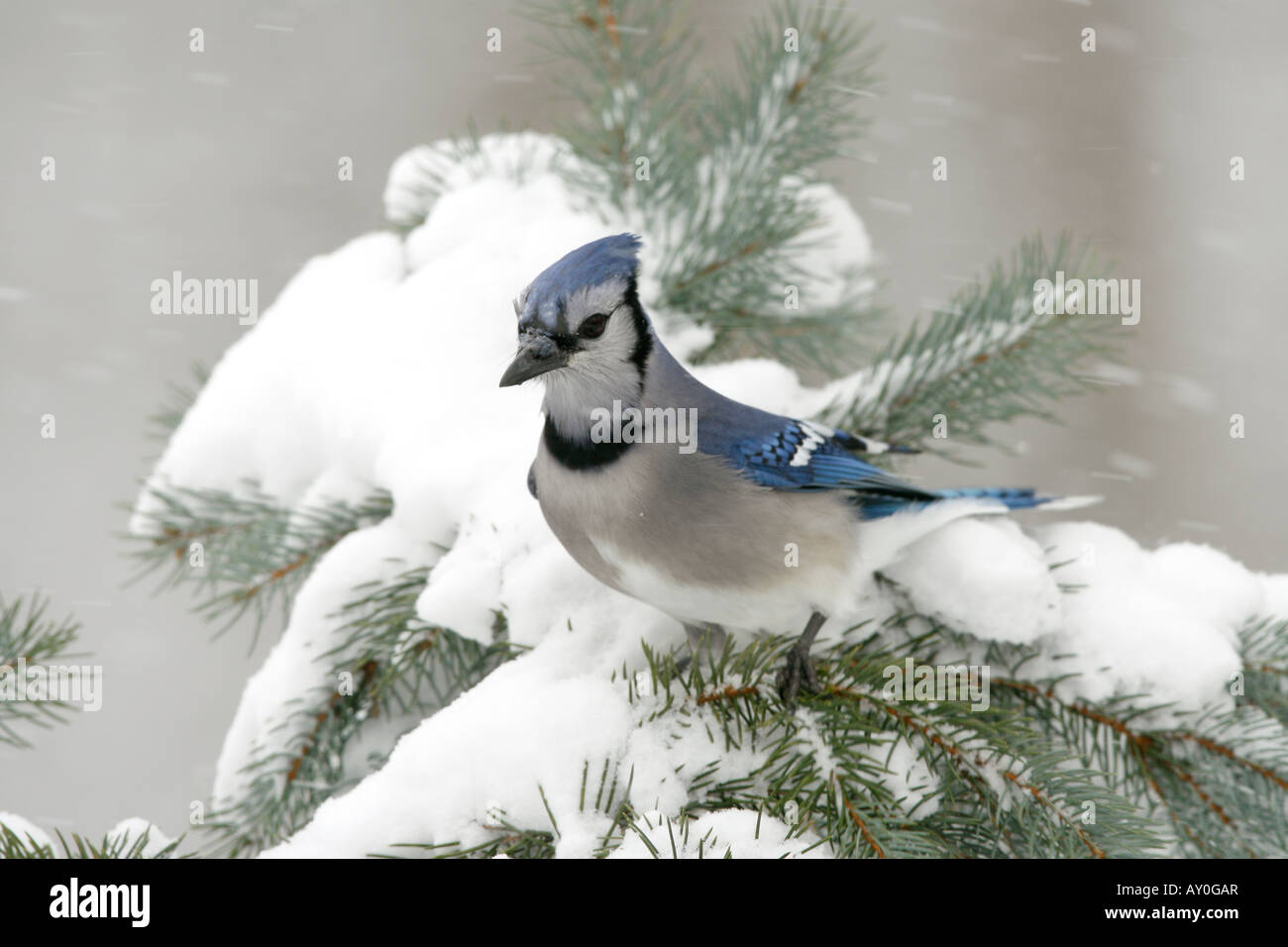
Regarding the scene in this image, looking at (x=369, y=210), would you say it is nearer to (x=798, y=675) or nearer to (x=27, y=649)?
(x=27, y=649)

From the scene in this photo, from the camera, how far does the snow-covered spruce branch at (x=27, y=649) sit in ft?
4.01

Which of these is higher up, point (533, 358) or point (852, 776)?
point (533, 358)

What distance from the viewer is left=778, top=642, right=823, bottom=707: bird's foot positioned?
3.78ft

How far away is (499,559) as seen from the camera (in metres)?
1.30

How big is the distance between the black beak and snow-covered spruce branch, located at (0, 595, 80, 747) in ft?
1.97

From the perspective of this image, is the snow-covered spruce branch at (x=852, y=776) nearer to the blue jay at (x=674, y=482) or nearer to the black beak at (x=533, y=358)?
the blue jay at (x=674, y=482)

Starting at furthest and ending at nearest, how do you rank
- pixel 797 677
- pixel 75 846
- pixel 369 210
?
pixel 369 210 < pixel 797 677 < pixel 75 846

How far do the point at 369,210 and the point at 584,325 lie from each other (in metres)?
2.98

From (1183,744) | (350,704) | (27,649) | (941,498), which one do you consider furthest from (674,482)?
(27,649)

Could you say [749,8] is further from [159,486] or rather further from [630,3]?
[159,486]

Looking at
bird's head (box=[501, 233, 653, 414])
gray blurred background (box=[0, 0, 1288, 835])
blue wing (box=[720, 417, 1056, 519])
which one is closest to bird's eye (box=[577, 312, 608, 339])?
bird's head (box=[501, 233, 653, 414])

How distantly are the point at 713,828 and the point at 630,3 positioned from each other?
1253 mm

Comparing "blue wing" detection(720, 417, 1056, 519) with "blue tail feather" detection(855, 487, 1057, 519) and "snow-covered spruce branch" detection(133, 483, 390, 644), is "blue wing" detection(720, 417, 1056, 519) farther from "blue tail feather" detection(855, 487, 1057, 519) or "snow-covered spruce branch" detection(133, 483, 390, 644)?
"snow-covered spruce branch" detection(133, 483, 390, 644)

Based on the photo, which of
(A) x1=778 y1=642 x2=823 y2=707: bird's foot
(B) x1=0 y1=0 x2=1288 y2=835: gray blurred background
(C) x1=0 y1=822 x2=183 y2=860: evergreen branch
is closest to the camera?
(C) x1=0 y1=822 x2=183 y2=860: evergreen branch
